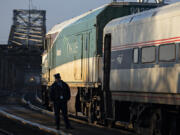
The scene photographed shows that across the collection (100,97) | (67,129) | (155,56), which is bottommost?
(67,129)

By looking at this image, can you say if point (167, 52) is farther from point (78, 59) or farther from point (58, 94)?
point (78, 59)

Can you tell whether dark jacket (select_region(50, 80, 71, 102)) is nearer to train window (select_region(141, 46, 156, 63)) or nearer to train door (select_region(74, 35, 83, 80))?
train door (select_region(74, 35, 83, 80))

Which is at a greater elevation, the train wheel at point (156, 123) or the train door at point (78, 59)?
the train door at point (78, 59)

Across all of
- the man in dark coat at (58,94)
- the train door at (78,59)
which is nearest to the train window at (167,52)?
the man in dark coat at (58,94)

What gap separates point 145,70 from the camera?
13711mm

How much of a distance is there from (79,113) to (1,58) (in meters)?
75.7

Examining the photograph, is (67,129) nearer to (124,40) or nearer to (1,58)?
(124,40)

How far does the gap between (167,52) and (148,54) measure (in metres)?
1.01

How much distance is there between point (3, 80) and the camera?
94.9 meters

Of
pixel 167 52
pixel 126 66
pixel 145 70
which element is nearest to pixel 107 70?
pixel 126 66

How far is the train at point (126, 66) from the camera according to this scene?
12.8 metres

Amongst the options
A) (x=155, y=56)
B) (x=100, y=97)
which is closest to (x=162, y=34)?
(x=155, y=56)

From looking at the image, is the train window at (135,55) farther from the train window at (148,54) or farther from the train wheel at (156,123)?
the train wheel at (156,123)

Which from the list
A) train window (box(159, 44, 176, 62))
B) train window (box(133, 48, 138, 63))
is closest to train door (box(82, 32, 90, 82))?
train window (box(133, 48, 138, 63))
